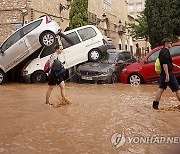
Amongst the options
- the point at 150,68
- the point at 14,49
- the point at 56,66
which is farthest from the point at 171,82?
the point at 14,49

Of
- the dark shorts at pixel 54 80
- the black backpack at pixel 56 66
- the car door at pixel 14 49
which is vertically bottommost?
the dark shorts at pixel 54 80

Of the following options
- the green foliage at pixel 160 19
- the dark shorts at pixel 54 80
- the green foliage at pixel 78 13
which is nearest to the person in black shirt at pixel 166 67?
the dark shorts at pixel 54 80

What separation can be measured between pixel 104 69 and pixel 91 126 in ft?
25.4

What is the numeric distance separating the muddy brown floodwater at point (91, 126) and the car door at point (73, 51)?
15.9 ft

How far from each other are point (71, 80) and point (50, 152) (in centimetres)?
1046

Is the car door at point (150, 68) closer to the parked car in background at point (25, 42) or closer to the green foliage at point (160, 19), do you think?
the parked car in background at point (25, 42)

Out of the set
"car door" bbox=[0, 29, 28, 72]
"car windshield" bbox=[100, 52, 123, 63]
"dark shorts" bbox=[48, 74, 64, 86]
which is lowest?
"dark shorts" bbox=[48, 74, 64, 86]

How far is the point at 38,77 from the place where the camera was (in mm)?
14570

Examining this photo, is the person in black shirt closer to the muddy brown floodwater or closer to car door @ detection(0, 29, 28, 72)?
the muddy brown floodwater

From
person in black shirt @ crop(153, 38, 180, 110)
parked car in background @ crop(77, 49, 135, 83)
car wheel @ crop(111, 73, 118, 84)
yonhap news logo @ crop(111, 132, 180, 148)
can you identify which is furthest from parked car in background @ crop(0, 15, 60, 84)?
yonhap news logo @ crop(111, 132, 180, 148)

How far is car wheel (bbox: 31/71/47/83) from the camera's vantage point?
47.6 feet

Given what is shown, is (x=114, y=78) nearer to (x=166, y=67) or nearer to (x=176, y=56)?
(x=176, y=56)

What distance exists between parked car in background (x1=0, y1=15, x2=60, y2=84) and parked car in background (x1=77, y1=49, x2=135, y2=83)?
182cm

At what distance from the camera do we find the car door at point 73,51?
47.3ft
